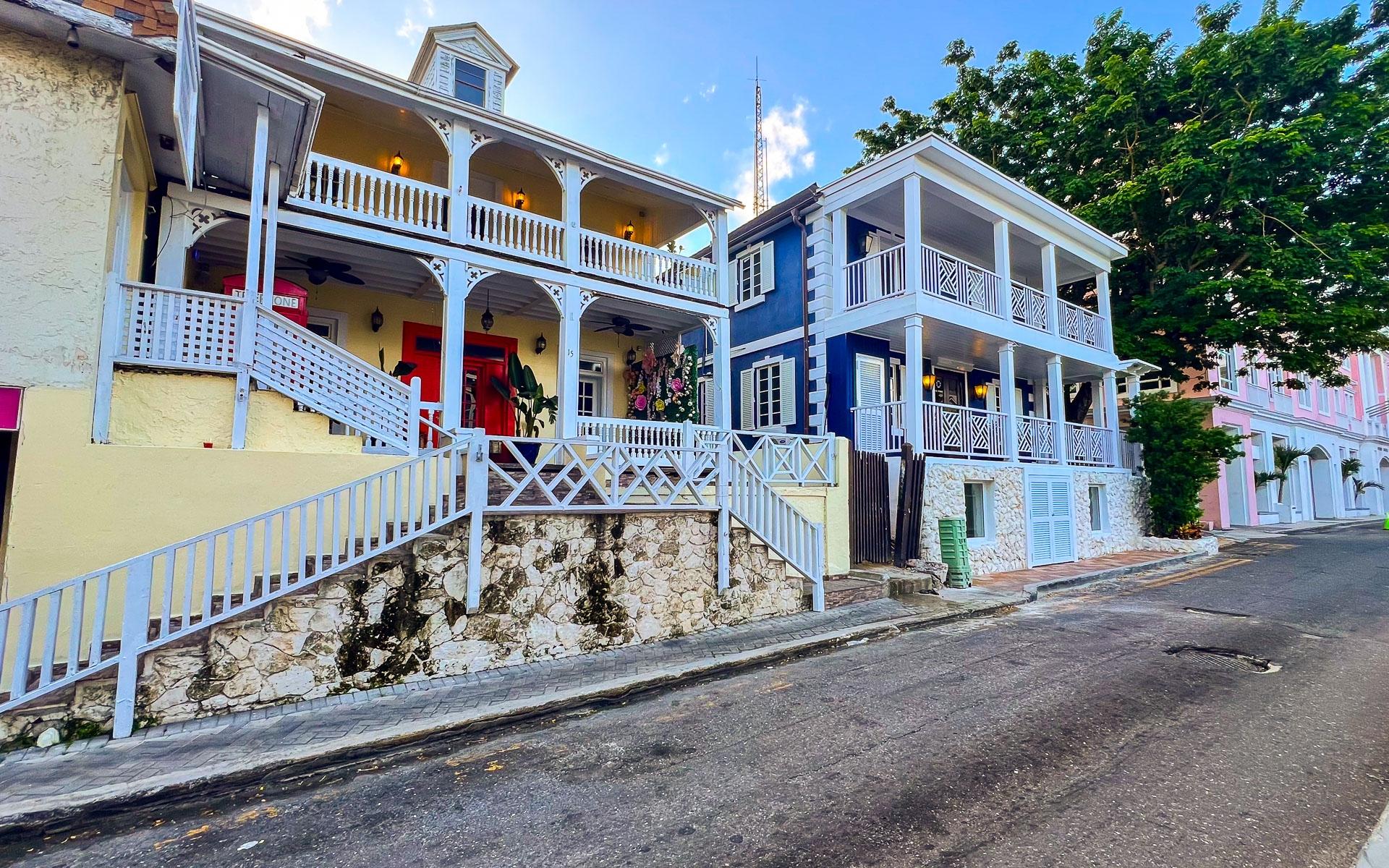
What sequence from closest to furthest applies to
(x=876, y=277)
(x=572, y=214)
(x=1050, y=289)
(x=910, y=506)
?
(x=572, y=214) → (x=910, y=506) → (x=876, y=277) → (x=1050, y=289)

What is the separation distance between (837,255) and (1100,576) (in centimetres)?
835

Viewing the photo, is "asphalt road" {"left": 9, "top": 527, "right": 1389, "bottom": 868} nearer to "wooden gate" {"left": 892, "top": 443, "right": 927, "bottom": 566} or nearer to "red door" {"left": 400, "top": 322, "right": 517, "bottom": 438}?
"wooden gate" {"left": 892, "top": 443, "right": 927, "bottom": 566}

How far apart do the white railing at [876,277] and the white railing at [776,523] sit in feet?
19.9

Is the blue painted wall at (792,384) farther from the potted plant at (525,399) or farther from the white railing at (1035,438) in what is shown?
the potted plant at (525,399)

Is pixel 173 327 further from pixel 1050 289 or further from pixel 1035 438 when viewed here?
pixel 1050 289

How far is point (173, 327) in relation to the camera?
19.9ft

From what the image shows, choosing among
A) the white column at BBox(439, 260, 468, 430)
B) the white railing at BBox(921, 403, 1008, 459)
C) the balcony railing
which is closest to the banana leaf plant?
the white column at BBox(439, 260, 468, 430)

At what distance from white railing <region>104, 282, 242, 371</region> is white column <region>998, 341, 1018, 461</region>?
13.2 m

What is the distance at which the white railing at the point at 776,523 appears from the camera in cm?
802

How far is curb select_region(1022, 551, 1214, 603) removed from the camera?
10.4 m

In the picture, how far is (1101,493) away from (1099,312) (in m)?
5.02

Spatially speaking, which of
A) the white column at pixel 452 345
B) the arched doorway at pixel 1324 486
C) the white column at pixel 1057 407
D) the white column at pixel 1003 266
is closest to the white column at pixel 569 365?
the white column at pixel 452 345

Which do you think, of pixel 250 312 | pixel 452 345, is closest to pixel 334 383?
pixel 250 312

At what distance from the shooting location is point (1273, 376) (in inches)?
1000
